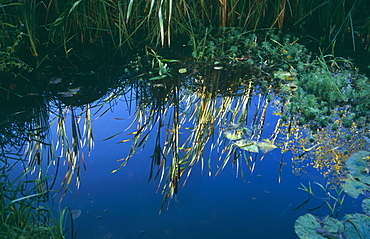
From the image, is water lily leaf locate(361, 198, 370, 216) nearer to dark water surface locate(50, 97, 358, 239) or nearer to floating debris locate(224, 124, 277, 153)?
dark water surface locate(50, 97, 358, 239)

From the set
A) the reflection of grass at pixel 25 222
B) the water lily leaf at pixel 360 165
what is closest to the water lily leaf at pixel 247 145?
the water lily leaf at pixel 360 165

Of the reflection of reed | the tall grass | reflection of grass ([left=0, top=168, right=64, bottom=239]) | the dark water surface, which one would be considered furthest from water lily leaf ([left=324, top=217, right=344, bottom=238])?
the tall grass

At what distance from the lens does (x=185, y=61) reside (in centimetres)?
300

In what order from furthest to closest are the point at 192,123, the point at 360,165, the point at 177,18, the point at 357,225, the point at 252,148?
the point at 177,18
the point at 192,123
the point at 252,148
the point at 360,165
the point at 357,225

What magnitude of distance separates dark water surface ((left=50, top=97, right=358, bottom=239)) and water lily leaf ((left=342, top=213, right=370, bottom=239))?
0.11 meters

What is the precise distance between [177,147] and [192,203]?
0.43 m

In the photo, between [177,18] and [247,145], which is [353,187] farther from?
[177,18]

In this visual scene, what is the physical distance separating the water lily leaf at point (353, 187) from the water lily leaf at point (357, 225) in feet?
0.60

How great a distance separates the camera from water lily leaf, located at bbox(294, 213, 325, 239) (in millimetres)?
1365

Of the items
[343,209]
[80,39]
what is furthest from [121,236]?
[80,39]

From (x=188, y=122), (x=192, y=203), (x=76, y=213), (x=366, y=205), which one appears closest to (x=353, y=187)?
(x=366, y=205)

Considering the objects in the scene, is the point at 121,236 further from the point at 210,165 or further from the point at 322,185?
the point at 322,185

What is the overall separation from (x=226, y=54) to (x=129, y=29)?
0.87 meters

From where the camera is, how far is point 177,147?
1973 mm
